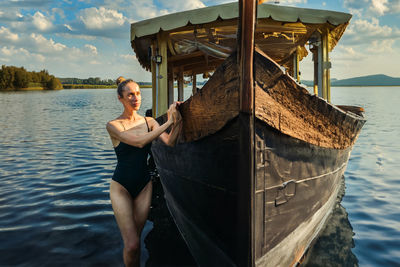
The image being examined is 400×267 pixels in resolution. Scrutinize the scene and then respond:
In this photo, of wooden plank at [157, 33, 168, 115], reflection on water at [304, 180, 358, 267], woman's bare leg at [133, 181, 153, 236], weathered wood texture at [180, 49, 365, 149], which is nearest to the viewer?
weathered wood texture at [180, 49, 365, 149]

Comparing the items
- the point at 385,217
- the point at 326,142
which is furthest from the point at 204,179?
the point at 385,217

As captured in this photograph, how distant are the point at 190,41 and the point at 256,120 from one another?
3217mm

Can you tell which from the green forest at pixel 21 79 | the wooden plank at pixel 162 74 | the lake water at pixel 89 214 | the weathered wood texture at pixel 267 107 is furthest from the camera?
the green forest at pixel 21 79

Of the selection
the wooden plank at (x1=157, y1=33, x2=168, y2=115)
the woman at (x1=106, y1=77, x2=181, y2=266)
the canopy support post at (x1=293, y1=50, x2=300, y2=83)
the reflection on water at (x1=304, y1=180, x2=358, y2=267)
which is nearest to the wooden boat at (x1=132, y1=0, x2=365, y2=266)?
the reflection on water at (x1=304, y1=180, x2=358, y2=267)

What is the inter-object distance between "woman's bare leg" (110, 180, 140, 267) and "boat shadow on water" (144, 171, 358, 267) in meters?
1.15

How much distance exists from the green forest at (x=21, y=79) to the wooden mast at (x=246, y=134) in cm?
9949

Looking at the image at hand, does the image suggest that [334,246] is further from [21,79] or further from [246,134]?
[21,79]

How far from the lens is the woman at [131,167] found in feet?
8.87

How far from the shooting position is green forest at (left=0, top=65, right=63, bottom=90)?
3351 inches

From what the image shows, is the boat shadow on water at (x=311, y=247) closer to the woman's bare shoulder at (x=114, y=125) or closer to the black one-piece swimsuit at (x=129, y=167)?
the black one-piece swimsuit at (x=129, y=167)

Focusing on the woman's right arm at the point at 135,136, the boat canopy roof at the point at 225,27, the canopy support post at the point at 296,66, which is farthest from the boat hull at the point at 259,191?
the canopy support post at the point at 296,66

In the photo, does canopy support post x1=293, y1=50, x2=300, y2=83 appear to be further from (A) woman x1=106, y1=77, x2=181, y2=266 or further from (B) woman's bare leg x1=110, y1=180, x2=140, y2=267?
(B) woman's bare leg x1=110, y1=180, x2=140, y2=267

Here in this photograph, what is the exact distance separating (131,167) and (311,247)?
2.70 meters

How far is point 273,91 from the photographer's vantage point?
2400 millimetres
